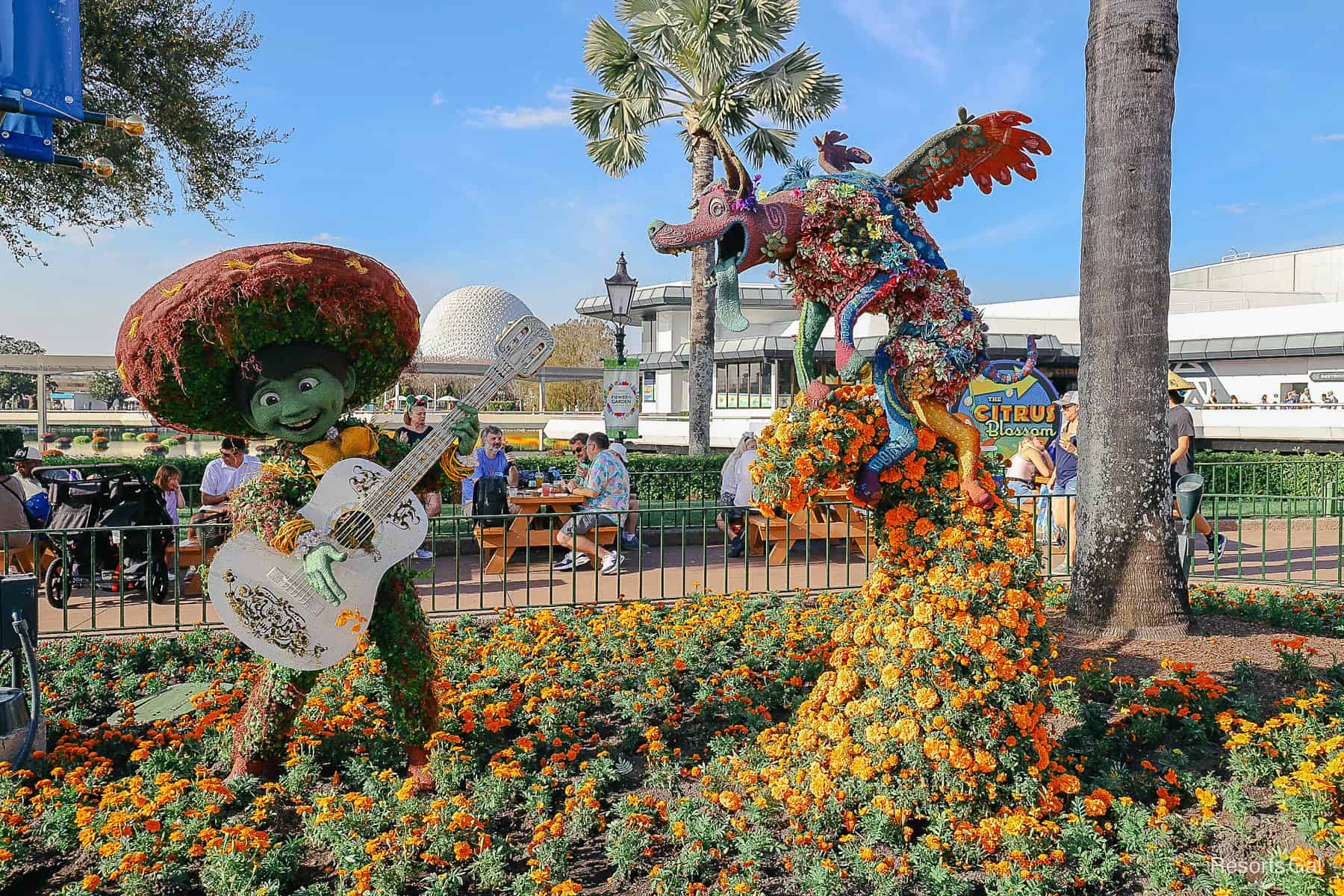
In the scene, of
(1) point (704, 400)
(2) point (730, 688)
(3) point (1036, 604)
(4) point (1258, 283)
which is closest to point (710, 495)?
(1) point (704, 400)

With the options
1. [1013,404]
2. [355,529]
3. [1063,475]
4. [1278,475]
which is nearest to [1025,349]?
[1278,475]

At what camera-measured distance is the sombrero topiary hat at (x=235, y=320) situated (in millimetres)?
3084

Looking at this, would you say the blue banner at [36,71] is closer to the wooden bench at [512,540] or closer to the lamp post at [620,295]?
the wooden bench at [512,540]

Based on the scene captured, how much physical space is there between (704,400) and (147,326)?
10.9m

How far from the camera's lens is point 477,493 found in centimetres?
849

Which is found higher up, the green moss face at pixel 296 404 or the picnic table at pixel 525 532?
the green moss face at pixel 296 404

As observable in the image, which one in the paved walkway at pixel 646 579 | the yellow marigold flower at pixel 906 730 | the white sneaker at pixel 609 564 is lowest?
the paved walkway at pixel 646 579

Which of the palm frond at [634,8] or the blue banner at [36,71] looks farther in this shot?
the palm frond at [634,8]

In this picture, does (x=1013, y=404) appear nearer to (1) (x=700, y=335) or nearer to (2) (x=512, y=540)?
(1) (x=700, y=335)

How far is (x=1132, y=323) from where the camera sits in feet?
15.9

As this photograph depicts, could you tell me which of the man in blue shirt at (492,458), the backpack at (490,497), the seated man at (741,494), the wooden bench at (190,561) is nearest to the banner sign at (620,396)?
the man in blue shirt at (492,458)

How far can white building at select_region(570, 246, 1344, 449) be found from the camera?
23438 mm

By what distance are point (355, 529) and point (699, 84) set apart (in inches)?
469

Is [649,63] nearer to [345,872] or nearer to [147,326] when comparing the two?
A: [147,326]
